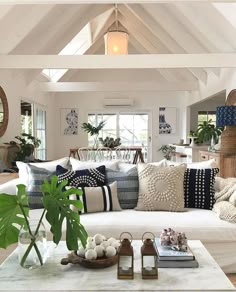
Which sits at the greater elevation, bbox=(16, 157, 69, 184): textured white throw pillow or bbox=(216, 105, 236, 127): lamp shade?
bbox=(216, 105, 236, 127): lamp shade

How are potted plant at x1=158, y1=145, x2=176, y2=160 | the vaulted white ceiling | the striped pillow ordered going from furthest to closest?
potted plant at x1=158, y1=145, x2=176, y2=160 → the vaulted white ceiling → the striped pillow

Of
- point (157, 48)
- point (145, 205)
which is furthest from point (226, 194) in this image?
point (157, 48)

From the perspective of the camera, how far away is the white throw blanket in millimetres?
2537

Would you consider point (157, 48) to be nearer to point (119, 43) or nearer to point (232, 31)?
point (119, 43)

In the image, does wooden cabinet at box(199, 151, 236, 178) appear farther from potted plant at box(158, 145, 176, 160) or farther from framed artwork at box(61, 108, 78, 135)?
framed artwork at box(61, 108, 78, 135)

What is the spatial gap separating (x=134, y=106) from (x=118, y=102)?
53 cm

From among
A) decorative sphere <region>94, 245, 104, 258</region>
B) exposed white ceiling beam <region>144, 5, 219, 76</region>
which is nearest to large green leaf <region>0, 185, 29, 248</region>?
decorative sphere <region>94, 245, 104, 258</region>

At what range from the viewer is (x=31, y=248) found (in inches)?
65.2

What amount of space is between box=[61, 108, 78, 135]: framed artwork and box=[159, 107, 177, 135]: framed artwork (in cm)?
271

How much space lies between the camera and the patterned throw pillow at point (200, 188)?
2.93m

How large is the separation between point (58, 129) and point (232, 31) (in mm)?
6615

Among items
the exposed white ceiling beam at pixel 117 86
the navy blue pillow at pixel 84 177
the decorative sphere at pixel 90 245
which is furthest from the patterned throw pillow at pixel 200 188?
the exposed white ceiling beam at pixel 117 86

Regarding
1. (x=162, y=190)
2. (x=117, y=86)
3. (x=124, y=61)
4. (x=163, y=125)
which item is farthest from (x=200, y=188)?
(x=163, y=125)

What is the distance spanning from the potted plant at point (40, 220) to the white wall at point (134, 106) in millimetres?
8540
